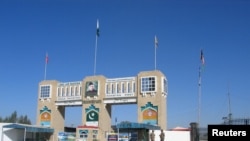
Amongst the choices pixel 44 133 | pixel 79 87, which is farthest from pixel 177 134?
pixel 44 133

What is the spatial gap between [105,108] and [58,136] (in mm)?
9776

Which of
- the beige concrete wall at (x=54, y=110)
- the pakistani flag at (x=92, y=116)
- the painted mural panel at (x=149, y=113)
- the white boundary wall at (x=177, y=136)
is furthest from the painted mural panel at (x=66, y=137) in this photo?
the white boundary wall at (x=177, y=136)

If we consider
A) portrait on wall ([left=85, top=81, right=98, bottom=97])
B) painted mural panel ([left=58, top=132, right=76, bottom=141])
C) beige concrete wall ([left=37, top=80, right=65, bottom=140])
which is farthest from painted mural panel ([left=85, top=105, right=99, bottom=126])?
beige concrete wall ([left=37, top=80, right=65, bottom=140])

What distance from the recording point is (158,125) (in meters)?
56.8

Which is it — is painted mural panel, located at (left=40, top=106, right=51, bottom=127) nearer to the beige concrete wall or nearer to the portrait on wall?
the beige concrete wall

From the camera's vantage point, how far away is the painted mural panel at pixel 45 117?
69.8 meters

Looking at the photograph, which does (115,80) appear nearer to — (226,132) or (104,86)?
(104,86)

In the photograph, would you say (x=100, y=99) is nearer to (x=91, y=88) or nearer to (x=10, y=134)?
(x=91, y=88)

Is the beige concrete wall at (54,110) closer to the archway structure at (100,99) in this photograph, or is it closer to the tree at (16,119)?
the archway structure at (100,99)

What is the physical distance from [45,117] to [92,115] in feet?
38.4

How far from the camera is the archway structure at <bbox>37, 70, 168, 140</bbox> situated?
5831 centimetres

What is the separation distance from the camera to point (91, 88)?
214 ft

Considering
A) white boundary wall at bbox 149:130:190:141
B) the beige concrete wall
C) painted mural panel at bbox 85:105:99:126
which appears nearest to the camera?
white boundary wall at bbox 149:130:190:141

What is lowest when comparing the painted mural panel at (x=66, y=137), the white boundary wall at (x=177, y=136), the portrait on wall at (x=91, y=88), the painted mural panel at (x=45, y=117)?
the painted mural panel at (x=66, y=137)
